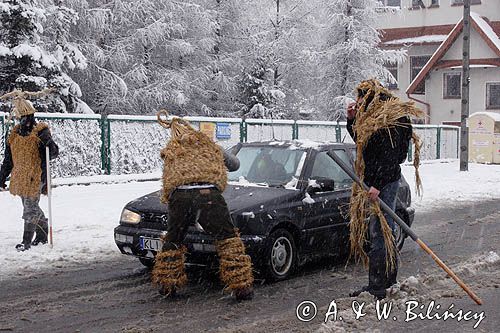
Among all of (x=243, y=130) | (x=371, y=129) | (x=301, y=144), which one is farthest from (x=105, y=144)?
(x=371, y=129)

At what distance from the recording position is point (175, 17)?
93.3 ft

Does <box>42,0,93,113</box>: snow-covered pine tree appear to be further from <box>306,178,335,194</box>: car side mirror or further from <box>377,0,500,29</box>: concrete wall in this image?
<box>377,0,500,29</box>: concrete wall

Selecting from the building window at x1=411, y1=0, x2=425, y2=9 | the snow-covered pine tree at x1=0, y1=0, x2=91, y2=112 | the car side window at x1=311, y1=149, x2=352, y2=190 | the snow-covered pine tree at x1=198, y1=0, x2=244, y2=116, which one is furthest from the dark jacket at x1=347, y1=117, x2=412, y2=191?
the building window at x1=411, y1=0, x2=425, y2=9

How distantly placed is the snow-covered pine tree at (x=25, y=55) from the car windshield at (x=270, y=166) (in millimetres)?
13176

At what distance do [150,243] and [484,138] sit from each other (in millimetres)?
23940

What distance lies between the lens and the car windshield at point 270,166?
782cm

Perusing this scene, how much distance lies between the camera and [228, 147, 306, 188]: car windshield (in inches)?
308

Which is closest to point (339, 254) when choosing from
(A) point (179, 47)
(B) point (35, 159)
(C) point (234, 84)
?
(B) point (35, 159)

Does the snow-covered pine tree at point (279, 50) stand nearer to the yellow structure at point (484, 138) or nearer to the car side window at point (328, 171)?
the yellow structure at point (484, 138)

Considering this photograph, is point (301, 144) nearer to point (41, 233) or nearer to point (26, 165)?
point (26, 165)

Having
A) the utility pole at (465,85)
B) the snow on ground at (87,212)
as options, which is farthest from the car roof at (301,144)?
the utility pole at (465,85)

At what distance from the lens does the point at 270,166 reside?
26.5ft

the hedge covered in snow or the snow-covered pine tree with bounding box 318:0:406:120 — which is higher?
the snow-covered pine tree with bounding box 318:0:406:120

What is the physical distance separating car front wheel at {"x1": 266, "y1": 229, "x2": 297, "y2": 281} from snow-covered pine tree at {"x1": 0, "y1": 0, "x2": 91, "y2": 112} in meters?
14.4
